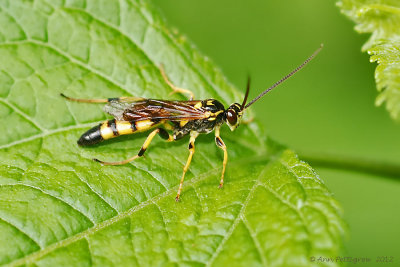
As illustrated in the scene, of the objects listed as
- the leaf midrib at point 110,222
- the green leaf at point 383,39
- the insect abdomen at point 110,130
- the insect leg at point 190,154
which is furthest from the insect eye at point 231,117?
the green leaf at point 383,39

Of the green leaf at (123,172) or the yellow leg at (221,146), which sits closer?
the green leaf at (123,172)

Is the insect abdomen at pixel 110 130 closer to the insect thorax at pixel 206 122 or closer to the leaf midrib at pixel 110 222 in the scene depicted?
the insect thorax at pixel 206 122

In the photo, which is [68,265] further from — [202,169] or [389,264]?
[389,264]

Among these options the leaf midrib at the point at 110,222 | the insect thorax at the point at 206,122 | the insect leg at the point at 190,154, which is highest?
the insect thorax at the point at 206,122

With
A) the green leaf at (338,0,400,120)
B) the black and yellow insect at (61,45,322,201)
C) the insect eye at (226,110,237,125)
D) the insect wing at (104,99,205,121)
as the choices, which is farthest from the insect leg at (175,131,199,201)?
the green leaf at (338,0,400,120)

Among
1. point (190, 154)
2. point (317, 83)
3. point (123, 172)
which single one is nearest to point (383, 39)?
point (190, 154)

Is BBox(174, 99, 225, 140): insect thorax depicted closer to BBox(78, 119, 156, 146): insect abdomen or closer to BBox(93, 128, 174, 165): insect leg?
BBox(93, 128, 174, 165): insect leg
